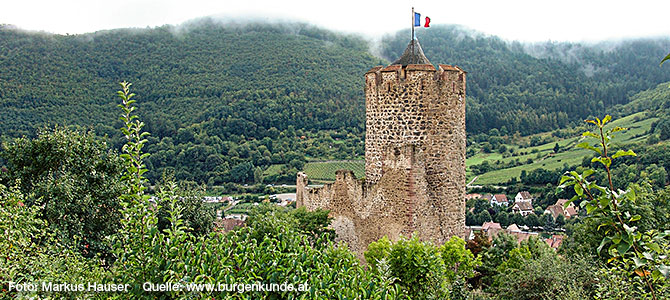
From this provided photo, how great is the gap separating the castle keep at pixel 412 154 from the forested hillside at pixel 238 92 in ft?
71.4

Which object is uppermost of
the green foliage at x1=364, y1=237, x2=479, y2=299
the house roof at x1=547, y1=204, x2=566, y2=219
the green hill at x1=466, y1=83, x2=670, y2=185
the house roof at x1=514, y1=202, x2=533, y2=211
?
the green foliage at x1=364, y1=237, x2=479, y2=299

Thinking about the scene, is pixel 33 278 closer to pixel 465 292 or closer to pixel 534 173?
pixel 465 292

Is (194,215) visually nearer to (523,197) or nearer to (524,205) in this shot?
(524,205)

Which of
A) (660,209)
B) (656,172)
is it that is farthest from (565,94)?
(660,209)

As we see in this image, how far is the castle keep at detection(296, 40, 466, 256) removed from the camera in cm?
1466

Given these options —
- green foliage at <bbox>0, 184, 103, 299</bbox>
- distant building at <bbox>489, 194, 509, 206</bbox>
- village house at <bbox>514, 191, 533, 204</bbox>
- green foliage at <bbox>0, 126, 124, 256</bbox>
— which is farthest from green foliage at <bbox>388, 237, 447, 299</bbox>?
village house at <bbox>514, 191, 533, 204</bbox>

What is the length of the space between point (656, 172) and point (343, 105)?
43256mm

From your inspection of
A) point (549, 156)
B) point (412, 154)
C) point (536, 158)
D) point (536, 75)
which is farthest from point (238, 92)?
point (536, 75)

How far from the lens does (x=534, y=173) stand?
67.6m

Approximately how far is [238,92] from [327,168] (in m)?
26.6

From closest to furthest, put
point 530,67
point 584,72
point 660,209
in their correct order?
point 660,209, point 530,67, point 584,72

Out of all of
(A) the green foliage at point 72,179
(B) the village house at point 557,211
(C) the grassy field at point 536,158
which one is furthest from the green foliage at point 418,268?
(B) the village house at point 557,211

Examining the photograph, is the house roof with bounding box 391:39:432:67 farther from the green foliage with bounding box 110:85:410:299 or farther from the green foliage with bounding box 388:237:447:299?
the green foliage with bounding box 110:85:410:299

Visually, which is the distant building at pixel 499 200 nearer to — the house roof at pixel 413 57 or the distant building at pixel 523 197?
the distant building at pixel 523 197
